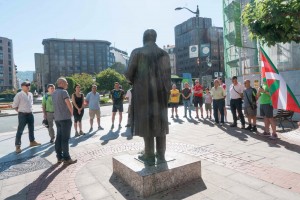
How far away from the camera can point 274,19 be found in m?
5.62

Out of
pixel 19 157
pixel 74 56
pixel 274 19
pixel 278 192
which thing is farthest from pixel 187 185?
pixel 74 56

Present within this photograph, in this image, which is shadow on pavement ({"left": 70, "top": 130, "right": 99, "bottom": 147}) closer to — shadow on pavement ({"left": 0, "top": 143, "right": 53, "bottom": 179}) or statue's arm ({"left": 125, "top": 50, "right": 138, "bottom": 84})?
shadow on pavement ({"left": 0, "top": 143, "right": 53, "bottom": 179})

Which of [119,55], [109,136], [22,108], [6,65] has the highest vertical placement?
[119,55]

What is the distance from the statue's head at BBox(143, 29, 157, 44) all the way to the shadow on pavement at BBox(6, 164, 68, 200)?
3.13m

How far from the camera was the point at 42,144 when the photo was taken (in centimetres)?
800

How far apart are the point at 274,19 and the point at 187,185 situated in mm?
4156

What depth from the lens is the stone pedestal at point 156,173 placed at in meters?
3.87

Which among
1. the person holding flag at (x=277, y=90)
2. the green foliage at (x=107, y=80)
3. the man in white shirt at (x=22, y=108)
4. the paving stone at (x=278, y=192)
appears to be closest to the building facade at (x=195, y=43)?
the green foliage at (x=107, y=80)

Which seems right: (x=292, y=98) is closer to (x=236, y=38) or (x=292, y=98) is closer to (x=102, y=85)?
(x=236, y=38)

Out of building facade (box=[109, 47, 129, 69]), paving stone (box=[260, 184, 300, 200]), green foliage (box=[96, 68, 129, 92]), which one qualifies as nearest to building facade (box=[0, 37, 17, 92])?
building facade (box=[109, 47, 129, 69])

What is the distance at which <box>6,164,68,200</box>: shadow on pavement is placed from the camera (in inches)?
162

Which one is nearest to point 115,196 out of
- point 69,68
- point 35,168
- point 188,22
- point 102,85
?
point 35,168

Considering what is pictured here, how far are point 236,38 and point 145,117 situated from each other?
50.0 ft

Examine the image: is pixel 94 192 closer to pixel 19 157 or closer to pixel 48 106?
pixel 19 157
